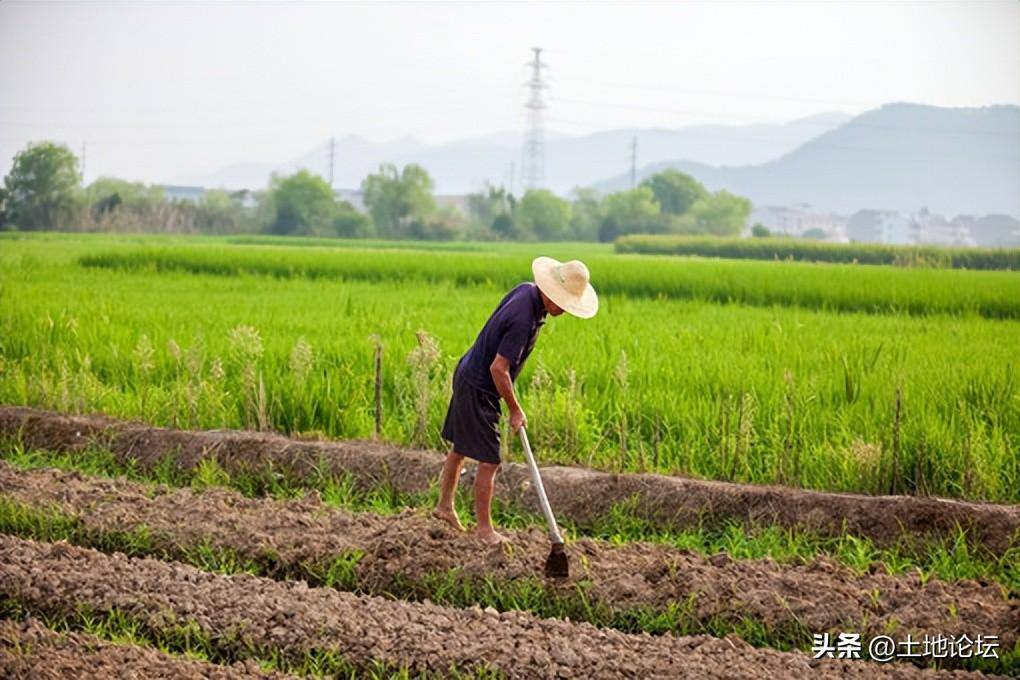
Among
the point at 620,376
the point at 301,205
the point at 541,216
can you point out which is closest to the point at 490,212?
the point at 541,216

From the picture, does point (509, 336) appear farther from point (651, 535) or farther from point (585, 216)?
point (585, 216)

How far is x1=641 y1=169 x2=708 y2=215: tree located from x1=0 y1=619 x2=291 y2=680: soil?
63.1m

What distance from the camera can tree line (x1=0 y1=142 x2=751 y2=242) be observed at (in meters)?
27.0

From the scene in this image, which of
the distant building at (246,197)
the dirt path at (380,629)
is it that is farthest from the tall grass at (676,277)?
the distant building at (246,197)

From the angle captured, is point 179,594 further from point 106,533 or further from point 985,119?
point 985,119

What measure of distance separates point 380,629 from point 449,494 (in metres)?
1.09

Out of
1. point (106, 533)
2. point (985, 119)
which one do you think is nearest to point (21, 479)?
point (106, 533)

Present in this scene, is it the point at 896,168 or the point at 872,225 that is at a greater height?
the point at 896,168

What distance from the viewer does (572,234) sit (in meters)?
51.7

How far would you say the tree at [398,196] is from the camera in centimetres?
4806

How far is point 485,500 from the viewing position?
4.72 meters

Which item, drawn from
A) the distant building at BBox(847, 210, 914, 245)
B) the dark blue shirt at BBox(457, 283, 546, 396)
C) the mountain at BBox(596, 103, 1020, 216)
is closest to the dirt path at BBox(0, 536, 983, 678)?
the dark blue shirt at BBox(457, 283, 546, 396)

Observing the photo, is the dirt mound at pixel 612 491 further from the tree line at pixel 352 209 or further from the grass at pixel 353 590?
the tree line at pixel 352 209

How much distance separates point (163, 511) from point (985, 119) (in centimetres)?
11914
